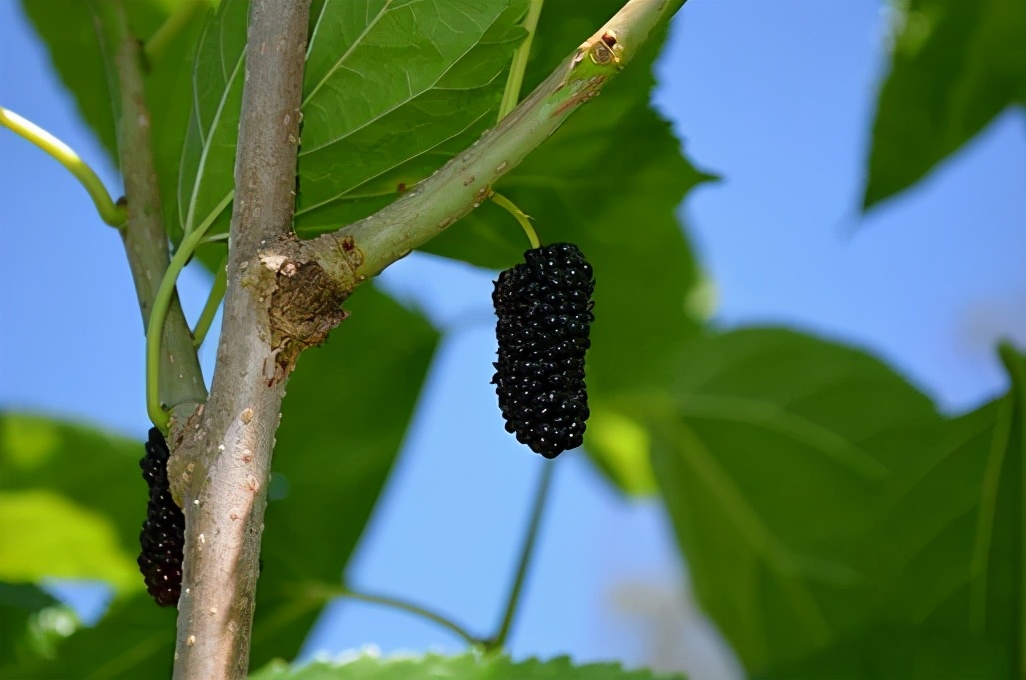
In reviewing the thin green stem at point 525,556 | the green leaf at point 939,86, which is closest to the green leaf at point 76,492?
the thin green stem at point 525,556

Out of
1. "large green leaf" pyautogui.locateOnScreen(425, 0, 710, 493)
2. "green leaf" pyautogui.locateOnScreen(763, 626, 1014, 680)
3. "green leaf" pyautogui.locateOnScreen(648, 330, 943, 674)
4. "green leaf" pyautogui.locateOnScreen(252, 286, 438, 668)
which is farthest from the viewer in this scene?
"green leaf" pyautogui.locateOnScreen(648, 330, 943, 674)

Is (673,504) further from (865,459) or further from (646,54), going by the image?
(646,54)

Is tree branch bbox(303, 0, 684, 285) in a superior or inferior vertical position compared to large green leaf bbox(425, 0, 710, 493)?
inferior

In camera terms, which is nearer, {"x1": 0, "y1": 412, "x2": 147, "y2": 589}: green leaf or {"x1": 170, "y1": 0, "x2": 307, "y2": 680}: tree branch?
{"x1": 170, "y1": 0, "x2": 307, "y2": 680}: tree branch

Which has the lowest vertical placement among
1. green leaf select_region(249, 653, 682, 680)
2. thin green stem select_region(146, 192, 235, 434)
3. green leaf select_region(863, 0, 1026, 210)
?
green leaf select_region(249, 653, 682, 680)

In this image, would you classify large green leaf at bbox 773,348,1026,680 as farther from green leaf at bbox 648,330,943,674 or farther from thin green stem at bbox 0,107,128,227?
thin green stem at bbox 0,107,128,227

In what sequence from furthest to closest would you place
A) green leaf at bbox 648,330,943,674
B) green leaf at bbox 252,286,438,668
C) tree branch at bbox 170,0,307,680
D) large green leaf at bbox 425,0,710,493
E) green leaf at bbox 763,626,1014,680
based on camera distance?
green leaf at bbox 648,330,943,674 < green leaf at bbox 252,286,438,668 < green leaf at bbox 763,626,1014,680 < large green leaf at bbox 425,0,710,493 < tree branch at bbox 170,0,307,680

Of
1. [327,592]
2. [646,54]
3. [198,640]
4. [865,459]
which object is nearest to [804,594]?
[865,459]

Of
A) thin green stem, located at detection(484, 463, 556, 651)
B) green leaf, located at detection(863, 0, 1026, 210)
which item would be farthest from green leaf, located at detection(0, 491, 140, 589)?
green leaf, located at detection(863, 0, 1026, 210)
